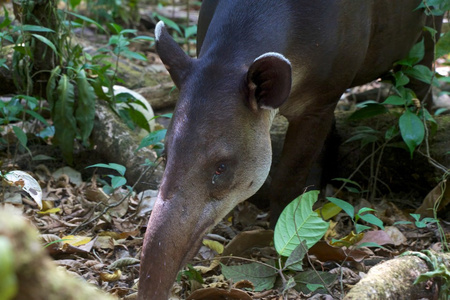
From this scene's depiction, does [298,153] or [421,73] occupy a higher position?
[421,73]

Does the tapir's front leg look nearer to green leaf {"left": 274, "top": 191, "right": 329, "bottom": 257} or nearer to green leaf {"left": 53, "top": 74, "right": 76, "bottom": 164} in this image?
green leaf {"left": 274, "top": 191, "right": 329, "bottom": 257}

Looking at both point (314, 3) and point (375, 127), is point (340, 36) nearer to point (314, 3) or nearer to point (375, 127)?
point (314, 3)

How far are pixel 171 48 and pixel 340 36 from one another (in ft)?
3.80

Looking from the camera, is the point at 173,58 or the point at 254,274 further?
the point at 173,58

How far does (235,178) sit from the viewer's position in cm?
326

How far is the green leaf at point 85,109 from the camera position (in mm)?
4805

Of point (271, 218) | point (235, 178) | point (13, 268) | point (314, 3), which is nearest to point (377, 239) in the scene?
point (271, 218)

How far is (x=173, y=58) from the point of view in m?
3.49

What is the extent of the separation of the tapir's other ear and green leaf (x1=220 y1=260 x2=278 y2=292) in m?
1.07

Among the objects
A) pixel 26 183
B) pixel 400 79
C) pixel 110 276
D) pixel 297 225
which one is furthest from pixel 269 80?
pixel 400 79

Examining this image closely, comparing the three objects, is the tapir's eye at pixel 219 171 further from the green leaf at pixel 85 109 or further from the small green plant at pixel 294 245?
the green leaf at pixel 85 109

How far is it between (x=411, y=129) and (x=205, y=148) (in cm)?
199

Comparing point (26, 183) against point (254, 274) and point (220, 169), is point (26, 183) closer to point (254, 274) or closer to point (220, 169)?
point (220, 169)

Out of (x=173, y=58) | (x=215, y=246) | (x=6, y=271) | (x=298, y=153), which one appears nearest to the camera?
(x=6, y=271)
